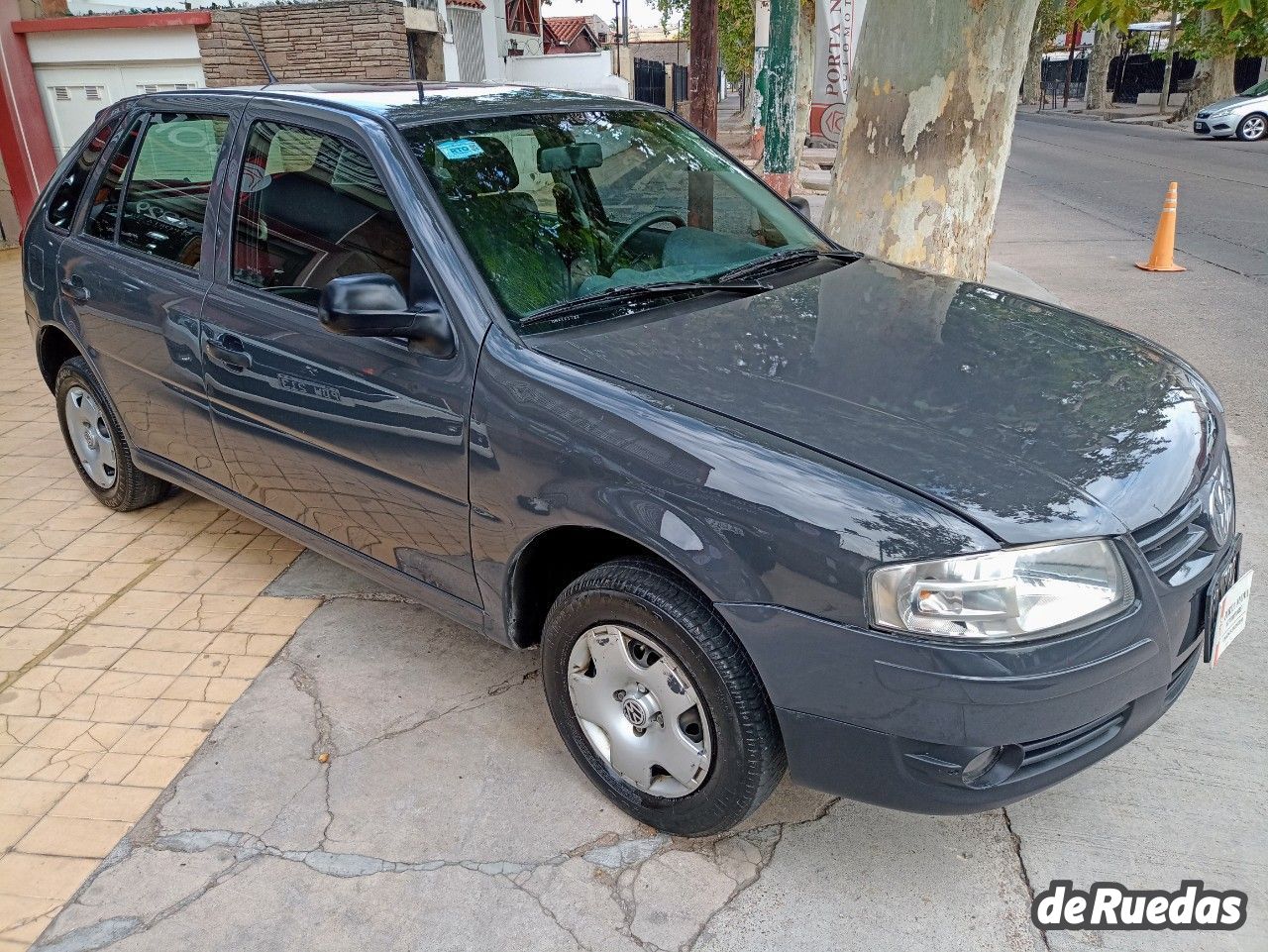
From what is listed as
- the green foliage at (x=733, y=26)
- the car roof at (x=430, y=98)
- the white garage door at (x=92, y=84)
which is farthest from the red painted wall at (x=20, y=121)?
the green foliage at (x=733, y=26)

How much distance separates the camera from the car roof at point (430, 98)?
3.18 meters

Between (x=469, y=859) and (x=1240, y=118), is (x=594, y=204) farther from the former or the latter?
(x=1240, y=118)

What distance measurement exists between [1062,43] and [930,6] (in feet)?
239

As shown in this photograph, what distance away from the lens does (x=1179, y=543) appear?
238 centimetres

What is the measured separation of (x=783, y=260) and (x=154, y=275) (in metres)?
2.26

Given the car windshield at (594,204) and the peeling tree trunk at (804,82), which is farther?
the peeling tree trunk at (804,82)

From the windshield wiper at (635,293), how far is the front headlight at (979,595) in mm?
1216

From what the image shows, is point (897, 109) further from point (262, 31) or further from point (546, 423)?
point (262, 31)

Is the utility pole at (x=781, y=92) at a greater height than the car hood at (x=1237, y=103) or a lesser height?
greater

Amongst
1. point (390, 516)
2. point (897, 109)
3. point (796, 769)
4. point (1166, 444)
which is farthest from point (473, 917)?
point (897, 109)

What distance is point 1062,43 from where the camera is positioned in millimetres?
67625

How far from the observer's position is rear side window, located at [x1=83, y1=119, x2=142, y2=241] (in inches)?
159

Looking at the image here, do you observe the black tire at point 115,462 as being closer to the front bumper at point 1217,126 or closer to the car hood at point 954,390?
the car hood at point 954,390

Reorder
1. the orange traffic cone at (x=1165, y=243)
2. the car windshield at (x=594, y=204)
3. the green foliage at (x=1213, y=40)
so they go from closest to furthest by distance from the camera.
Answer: the car windshield at (x=594, y=204) → the orange traffic cone at (x=1165, y=243) → the green foliage at (x=1213, y=40)
